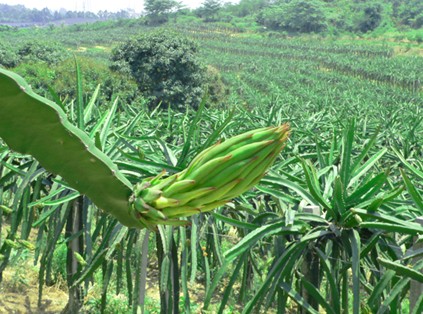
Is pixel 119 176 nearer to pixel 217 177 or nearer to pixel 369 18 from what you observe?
pixel 217 177

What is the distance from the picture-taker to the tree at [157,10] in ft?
240

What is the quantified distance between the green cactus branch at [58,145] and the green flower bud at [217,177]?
10cm

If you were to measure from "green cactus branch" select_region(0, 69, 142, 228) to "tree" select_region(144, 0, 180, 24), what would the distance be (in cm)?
7404

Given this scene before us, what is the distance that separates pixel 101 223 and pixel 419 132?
151 inches

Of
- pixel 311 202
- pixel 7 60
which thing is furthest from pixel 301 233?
pixel 7 60

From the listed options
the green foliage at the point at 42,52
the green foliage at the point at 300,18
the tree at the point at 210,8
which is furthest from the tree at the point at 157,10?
the green foliage at the point at 42,52

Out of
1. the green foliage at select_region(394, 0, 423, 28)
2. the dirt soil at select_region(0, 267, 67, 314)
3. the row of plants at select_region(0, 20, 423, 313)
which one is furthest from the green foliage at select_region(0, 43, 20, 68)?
the green foliage at select_region(394, 0, 423, 28)

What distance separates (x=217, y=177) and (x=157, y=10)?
77959 millimetres

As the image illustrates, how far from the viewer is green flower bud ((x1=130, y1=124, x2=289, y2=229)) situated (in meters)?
0.61

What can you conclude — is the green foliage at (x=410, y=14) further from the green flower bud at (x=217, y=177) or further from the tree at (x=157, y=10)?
the green flower bud at (x=217, y=177)

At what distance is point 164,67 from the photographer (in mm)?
15055

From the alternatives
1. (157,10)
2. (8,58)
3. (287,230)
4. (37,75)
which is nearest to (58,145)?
(287,230)

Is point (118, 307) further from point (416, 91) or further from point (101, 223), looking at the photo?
point (416, 91)

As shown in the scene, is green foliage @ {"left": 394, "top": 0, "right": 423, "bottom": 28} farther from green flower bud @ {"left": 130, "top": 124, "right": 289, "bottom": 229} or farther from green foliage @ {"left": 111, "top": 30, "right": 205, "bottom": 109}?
green flower bud @ {"left": 130, "top": 124, "right": 289, "bottom": 229}
